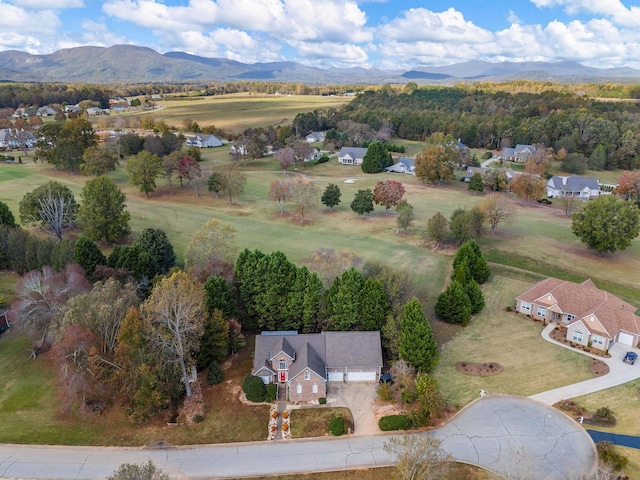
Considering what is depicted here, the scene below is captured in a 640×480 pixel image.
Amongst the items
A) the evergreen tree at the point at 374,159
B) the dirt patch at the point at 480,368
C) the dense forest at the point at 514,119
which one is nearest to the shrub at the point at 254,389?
→ the dirt patch at the point at 480,368

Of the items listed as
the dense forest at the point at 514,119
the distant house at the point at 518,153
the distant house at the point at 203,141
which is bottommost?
the distant house at the point at 518,153

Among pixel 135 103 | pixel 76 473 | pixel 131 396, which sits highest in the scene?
pixel 135 103

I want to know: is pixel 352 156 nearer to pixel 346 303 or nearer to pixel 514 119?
pixel 514 119

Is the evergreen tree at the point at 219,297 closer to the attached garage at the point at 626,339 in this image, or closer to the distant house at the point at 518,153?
the attached garage at the point at 626,339

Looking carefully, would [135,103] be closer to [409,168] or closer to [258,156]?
[258,156]

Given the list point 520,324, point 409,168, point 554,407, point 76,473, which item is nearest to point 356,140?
point 409,168

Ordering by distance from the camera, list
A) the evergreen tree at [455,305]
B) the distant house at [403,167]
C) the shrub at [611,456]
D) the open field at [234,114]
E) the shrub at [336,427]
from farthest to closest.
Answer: the open field at [234,114]
the distant house at [403,167]
the evergreen tree at [455,305]
the shrub at [336,427]
the shrub at [611,456]
